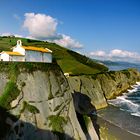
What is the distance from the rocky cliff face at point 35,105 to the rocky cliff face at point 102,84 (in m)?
35.8

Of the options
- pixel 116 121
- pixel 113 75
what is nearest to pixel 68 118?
pixel 116 121

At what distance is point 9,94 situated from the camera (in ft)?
128

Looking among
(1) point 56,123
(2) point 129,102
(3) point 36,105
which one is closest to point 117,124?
(1) point 56,123

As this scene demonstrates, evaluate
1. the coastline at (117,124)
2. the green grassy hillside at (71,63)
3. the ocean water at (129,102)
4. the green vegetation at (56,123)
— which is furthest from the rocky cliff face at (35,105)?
the green grassy hillside at (71,63)

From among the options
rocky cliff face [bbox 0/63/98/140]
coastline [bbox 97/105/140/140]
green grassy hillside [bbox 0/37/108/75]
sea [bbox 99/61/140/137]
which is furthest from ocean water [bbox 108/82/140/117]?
rocky cliff face [bbox 0/63/98/140]

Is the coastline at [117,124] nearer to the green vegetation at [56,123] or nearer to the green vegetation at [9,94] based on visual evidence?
the green vegetation at [56,123]

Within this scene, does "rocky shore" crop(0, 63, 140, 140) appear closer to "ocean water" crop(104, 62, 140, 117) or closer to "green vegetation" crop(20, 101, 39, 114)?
"green vegetation" crop(20, 101, 39, 114)

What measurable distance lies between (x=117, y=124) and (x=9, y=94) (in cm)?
3366

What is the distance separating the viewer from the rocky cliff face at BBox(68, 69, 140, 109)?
8277cm

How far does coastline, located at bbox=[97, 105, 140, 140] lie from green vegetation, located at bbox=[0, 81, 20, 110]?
842 inches

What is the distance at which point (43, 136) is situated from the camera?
40156 millimetres

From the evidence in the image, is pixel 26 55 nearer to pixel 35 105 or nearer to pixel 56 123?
pixel 35 105

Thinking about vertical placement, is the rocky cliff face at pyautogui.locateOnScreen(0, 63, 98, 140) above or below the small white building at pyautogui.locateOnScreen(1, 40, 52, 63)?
Answer: below

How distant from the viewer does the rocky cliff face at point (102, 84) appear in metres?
82.8
